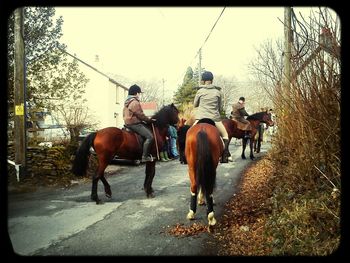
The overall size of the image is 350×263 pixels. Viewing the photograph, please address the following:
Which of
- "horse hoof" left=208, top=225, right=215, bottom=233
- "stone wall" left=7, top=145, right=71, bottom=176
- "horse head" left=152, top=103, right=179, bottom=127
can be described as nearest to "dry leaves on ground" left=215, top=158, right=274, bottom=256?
"horse hoof" left=208, top=225, right=215, bottom=233

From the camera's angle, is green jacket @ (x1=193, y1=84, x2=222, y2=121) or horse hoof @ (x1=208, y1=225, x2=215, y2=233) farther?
green jacket @ (x1=193, y1=84, x2=222, y2=121)

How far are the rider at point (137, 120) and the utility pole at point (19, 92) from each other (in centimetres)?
341

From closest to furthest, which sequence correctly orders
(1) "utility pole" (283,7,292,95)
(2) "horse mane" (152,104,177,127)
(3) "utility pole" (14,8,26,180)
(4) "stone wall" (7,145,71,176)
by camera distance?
(1) "utility pole" (283,7,292,95) < (2) "horse mane" (152,104,177,127) < (3) "utility pole" (14,8,26,180) < (4) "stone wall" (7,145,71,176)

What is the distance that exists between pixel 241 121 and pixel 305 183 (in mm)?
9766

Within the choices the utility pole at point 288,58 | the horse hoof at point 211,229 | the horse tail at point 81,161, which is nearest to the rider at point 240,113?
the utility pole at point 288,58

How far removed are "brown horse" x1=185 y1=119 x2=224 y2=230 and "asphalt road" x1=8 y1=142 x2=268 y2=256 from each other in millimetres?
562

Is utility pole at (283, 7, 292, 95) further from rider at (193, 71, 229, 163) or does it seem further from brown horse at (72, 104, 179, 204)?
brown horse at (72, 104, 179, 204)

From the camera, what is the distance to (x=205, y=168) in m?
5.78

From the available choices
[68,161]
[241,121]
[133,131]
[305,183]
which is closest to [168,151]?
[241,121]

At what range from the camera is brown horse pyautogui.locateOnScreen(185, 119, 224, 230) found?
579 cm

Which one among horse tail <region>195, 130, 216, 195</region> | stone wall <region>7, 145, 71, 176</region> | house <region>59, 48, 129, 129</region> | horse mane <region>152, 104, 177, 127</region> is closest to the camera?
horse tail <region>195, 130, 216, 195</region>

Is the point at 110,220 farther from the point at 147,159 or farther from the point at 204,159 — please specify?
the point at 147,159

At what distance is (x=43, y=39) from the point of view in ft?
41.3
